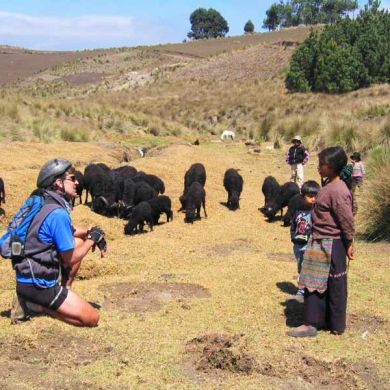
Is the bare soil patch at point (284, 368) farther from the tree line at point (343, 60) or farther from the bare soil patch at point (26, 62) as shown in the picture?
the bare soil patch at point (26, 62)

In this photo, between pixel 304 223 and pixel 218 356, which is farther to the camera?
pixel 304 223

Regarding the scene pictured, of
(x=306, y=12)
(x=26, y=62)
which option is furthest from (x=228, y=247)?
(x=306, y=12)

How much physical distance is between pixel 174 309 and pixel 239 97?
36506 mm

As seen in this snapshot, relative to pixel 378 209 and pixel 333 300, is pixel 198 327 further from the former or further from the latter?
pixel 378 209

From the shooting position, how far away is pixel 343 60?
1642 inches

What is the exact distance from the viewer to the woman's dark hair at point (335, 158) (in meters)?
5.95

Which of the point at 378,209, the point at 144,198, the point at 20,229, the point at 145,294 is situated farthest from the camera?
the point at 144,198

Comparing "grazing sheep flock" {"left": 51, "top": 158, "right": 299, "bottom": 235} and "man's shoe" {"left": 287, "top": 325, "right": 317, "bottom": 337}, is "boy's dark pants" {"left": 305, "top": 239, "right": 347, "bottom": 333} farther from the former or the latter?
"grazing sheep flock" {"left": 51, "top": 158, "right": 299, "bottom": 235}

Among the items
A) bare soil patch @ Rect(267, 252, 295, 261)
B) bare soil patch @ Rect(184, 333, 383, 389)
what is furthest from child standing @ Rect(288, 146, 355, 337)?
bare soil patch @ Rect(267, 252, 295, 261)

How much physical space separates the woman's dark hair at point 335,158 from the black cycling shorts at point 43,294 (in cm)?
309

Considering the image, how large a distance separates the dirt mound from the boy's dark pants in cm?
91

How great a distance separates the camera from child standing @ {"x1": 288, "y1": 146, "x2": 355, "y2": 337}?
5.94 m

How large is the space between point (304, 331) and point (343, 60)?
3867 cm

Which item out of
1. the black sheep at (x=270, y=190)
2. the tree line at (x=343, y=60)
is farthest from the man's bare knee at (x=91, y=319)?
the tree line at (x=343, y=60)
